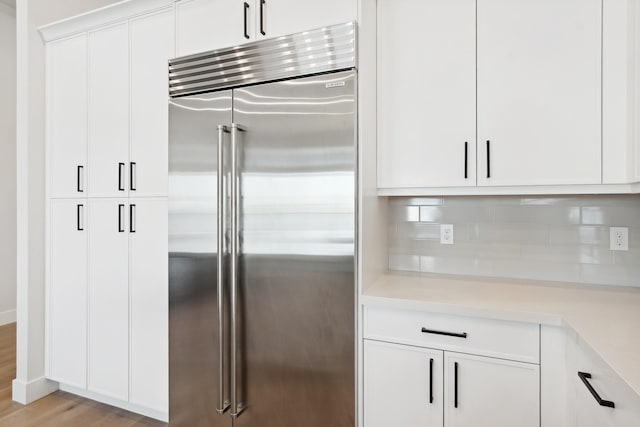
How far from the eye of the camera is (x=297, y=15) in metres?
1.68

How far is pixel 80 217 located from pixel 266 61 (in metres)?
1.57

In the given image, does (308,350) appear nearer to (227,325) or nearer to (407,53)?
(227,325)

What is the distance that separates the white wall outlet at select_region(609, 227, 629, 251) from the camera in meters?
1.69

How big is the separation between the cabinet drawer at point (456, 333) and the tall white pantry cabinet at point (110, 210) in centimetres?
121

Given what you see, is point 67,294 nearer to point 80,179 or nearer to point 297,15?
point 80,179

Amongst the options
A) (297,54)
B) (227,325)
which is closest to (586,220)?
(297,54)

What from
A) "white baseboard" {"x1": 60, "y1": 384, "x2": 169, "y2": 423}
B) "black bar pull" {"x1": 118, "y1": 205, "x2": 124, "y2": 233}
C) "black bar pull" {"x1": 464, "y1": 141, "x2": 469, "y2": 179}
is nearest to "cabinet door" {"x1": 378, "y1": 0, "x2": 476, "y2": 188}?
"black bar pull" {"x1": 464, "y1": 141, "x2": 469, "y2": 179}

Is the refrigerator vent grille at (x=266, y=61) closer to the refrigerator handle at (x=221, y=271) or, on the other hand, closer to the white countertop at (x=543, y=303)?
the refrigerator handle at (x=221, y=271)

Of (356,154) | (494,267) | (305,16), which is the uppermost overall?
(305,16)

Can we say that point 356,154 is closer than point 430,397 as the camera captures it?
No

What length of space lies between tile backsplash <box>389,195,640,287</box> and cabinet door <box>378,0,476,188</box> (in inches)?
14.9

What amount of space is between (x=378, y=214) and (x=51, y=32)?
240 centimetres

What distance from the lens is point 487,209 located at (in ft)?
6.34

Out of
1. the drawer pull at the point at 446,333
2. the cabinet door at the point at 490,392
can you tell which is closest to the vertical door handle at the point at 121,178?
the drawer pull at the point at 446,333
